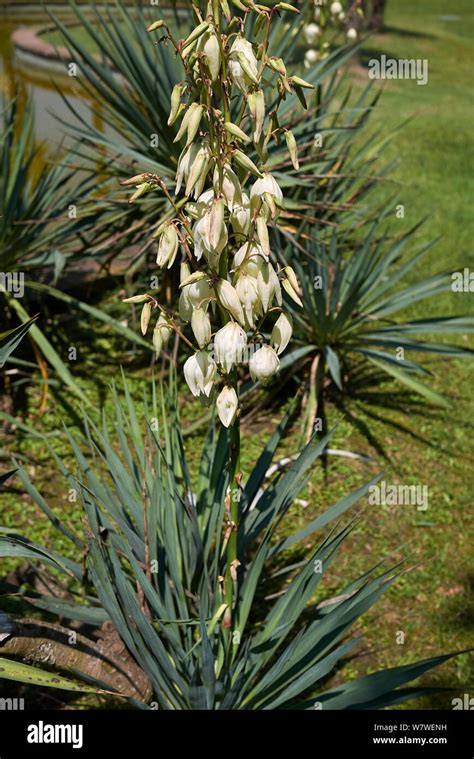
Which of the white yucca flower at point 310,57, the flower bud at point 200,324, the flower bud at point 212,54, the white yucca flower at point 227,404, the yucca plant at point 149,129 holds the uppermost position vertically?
the white yucca flower at point 310,57

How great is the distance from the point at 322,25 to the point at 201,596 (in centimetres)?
384

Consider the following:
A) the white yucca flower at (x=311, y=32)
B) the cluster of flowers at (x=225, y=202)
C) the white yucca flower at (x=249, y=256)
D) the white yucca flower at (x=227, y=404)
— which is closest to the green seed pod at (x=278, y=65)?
the cluster of flowers at (x=225, y=202)

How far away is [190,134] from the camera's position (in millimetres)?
1742

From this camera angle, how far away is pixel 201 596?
2230mm

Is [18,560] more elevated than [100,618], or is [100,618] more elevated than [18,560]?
[18,560]

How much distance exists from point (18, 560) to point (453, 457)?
2054mm

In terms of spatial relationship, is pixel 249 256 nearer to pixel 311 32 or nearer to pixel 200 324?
pixel 200 324

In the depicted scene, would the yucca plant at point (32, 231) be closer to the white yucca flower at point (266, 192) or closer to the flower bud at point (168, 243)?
the flower bud at point (168, 243)

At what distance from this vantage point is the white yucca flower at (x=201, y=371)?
191 centimetres

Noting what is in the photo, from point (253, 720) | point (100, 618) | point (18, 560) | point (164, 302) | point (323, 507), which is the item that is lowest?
point (253, 720)

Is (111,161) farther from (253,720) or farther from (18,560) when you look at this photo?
(253,720)

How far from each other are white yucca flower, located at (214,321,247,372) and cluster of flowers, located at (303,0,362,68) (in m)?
3.45

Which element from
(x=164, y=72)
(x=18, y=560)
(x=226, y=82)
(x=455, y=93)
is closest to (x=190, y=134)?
(x=226, y=82)

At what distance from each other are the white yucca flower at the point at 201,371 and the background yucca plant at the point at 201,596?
34cm
